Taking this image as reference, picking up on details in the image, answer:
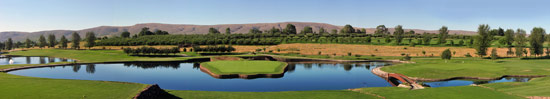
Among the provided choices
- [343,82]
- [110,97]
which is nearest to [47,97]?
[110,97]

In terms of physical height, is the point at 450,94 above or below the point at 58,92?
below

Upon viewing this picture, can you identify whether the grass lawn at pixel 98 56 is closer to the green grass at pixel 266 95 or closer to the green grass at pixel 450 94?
the green grass at pixel 266 95

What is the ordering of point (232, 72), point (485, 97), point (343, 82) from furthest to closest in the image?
point (232, 72)
point (343, 82)
point (485, 97)

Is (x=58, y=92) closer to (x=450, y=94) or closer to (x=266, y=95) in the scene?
(x=266, y=95)

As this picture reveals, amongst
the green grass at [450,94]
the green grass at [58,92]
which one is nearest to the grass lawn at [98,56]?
the green grass at [58,92]

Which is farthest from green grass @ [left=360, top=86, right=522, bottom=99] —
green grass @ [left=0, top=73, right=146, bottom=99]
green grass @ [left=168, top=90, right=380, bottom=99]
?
green grass @ [left=0, top=73, right=146, bottom=99]

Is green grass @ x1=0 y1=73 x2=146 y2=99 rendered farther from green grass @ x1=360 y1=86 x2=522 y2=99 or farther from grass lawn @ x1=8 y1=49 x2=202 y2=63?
grass lawn @ x1=8 y1=49 x2=202 y2=63

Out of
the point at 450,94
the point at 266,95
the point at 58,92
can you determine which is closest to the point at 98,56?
the point at 58,92

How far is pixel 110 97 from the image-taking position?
22.3 m

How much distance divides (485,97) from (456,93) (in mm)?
2353

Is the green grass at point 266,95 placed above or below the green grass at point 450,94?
below

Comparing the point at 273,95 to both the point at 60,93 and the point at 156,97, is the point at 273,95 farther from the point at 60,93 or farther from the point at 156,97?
the point at 60,93

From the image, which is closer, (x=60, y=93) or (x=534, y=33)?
(x=60, y=93)

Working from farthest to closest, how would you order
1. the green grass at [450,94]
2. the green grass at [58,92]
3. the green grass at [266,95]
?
the green grass at [266,95], the green grass at [450,94], the green grass at [58,92]
